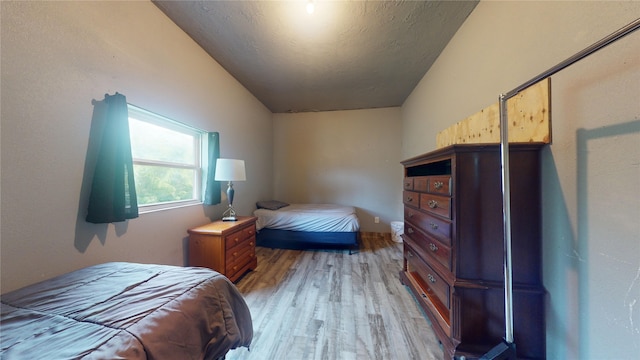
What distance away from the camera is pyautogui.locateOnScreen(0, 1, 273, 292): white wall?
3.24 feet

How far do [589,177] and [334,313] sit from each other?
1.75 metres

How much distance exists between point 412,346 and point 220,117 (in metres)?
3.04

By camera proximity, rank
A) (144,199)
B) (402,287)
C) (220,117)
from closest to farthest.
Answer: (144,199) → (402,287) → (220,117)

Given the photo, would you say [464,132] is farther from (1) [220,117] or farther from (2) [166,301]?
(1) [220,117]

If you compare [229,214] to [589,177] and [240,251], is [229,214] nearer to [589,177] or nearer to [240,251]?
[240,251]

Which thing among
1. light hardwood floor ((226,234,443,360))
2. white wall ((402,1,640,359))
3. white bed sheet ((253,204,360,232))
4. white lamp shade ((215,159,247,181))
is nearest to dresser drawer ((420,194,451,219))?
white wall ((402,1,640,359))

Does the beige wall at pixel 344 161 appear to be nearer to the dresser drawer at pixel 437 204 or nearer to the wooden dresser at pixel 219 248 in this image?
the wooden dresser at pixel 219 248

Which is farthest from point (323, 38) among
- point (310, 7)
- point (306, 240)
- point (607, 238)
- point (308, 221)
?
point (306, 240)

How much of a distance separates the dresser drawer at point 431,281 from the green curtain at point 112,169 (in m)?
2.20

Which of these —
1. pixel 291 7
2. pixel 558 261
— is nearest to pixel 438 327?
pixel 558 261

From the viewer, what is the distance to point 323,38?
2.10 meters

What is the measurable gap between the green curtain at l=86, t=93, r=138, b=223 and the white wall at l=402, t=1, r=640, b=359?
248 cm

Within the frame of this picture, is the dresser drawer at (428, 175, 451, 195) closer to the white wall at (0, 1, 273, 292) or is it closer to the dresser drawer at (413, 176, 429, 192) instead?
the dresser drawer at (413, 176, 429, 192)

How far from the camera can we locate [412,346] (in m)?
1.34
